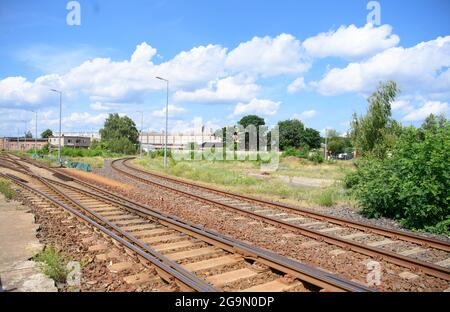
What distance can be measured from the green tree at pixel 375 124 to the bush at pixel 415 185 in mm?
14077

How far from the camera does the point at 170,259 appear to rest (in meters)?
6.50

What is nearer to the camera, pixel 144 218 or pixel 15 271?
pixel 15 271

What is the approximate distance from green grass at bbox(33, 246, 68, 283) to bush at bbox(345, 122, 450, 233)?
8764 millimetres

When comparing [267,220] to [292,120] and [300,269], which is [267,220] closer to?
[300,269]

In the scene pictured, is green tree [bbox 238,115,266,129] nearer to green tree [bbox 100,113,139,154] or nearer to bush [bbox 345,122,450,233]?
green tree [bbox 100,113,139,154]

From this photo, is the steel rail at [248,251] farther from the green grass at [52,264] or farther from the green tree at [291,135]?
the green tree at [291,135]

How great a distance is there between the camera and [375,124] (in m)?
25.9

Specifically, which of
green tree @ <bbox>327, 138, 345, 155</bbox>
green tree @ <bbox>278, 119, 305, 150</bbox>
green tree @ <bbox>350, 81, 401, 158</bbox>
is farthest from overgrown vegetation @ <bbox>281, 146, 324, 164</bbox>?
green tree @ <bbox>278, 119, 305, 150</bbox>

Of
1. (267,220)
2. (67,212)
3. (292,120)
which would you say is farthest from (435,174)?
(292,120)

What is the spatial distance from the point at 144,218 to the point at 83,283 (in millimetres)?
4623

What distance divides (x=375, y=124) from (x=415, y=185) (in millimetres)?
17232

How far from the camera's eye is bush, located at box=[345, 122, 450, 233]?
31.1 ft

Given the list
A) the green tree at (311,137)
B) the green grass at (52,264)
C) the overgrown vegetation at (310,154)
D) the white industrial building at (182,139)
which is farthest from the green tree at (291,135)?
the green grass at (52,264)

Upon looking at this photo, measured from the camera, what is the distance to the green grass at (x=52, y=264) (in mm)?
5621
